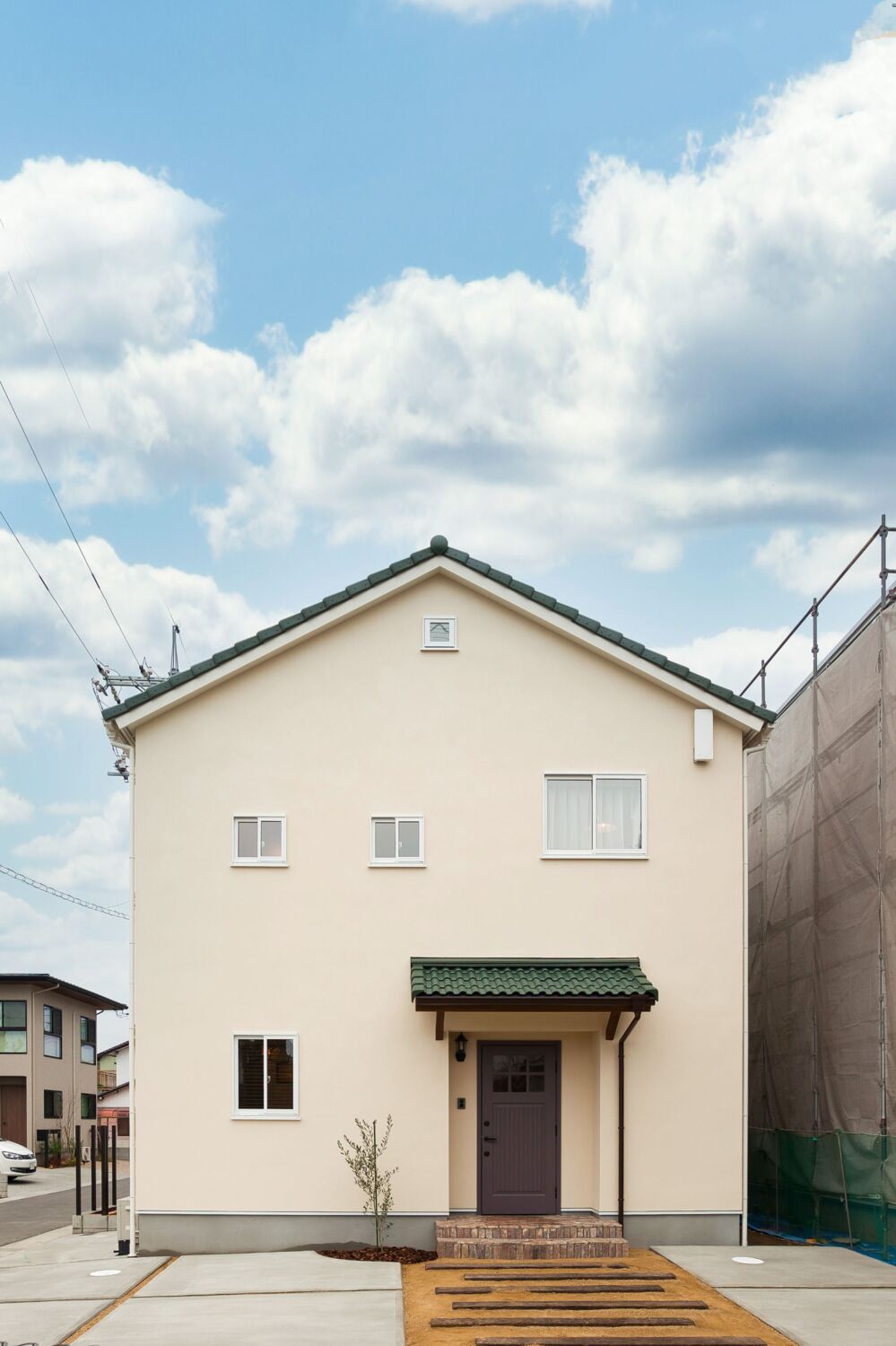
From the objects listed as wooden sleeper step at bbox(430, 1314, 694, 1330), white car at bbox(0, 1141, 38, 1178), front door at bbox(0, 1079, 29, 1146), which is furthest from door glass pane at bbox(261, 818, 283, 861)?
front door at bbox(0, 1079, 29, 1146)

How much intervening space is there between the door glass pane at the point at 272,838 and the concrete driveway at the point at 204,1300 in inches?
177

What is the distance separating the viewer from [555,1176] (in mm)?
16188

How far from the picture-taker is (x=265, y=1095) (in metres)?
15.8

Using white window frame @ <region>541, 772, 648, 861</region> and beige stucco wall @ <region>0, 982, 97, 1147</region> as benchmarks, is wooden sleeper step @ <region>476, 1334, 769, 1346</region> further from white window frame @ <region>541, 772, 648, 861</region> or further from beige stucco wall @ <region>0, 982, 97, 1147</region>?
beige stucco wall @ <region>0, 982, 97, 1147</region>

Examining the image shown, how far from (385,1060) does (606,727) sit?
4732mm

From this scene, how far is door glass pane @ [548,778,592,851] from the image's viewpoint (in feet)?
54.1

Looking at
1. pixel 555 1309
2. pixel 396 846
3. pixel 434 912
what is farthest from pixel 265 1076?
pixel 555 1309

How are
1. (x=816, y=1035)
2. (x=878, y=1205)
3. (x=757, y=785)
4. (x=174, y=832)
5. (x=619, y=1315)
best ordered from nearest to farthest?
(x=619, y=1315)
(x=878, y=1205)
(x=174, y=832)
(x=816, y=1035)
(x=757, y=785)

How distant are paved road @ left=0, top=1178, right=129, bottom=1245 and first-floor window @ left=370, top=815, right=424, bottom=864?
30.6ft

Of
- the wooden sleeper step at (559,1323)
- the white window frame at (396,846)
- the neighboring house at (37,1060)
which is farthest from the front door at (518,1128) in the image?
the neighboring house at (37,1060)

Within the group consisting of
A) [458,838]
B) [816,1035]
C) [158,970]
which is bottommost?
[816,1035]

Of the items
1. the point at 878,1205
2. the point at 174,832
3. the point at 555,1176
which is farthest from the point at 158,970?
the point at 878,1205

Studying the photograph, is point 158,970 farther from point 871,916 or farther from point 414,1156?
point 871,916

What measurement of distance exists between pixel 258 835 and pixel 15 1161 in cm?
2413
